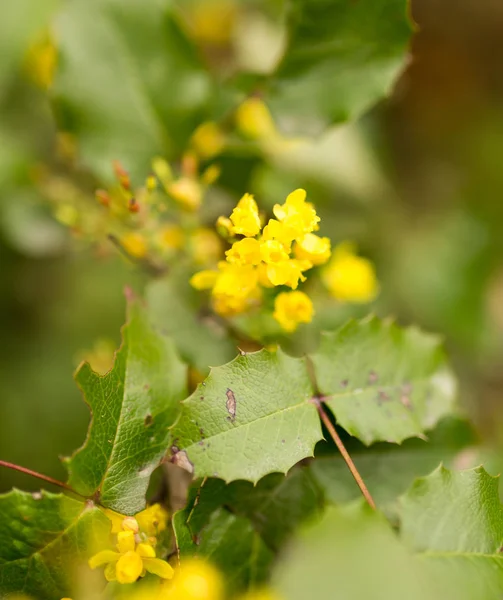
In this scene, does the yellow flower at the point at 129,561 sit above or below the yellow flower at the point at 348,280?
above

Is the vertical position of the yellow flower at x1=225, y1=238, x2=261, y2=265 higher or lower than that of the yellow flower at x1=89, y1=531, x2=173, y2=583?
higher

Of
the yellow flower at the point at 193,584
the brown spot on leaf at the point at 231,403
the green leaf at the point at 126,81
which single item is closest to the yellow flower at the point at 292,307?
the brown spot on leaf at the point at 231,403

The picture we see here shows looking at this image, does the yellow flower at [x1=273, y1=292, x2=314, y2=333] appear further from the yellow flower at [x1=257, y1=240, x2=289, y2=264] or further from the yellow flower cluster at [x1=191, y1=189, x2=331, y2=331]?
the yellow flower at [x1=257, y1=240, x2=289, y2=264]

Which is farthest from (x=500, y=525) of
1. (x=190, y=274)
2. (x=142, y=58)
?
(x=142, y=58)

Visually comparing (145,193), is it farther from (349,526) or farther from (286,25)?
(349,526)

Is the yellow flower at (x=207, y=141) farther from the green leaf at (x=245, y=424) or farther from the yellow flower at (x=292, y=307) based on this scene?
the green leaf at (x=245, y=424)

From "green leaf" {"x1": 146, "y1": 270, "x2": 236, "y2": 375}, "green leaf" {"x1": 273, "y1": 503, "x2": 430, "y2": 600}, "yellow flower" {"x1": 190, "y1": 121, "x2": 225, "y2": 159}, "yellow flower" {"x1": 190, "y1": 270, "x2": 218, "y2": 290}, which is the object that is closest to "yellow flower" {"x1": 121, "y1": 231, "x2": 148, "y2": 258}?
"green leaf" {"x1": 146, "y1": 270, "x2": 236, "y2": 375}

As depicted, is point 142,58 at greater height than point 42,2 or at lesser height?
lesser
